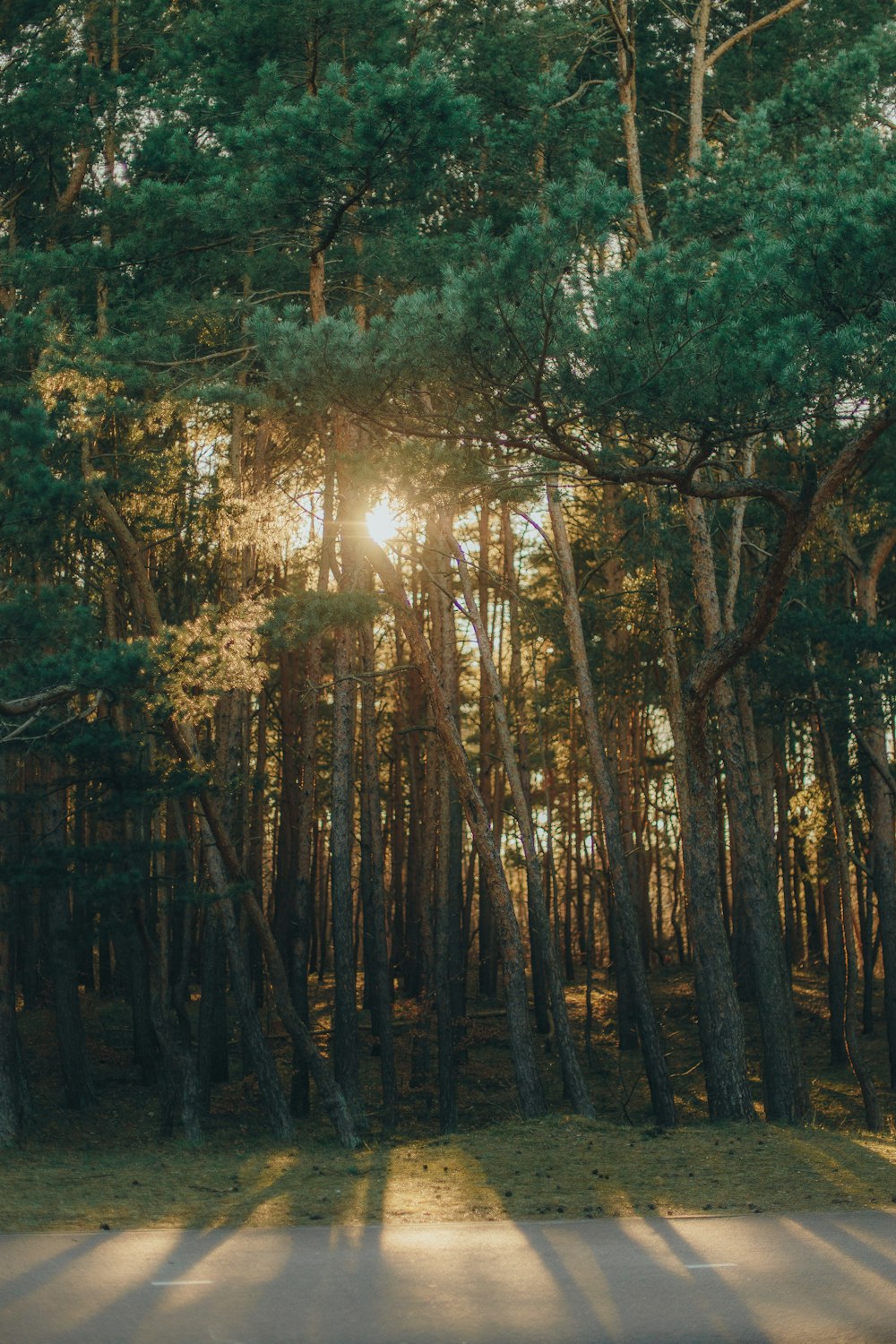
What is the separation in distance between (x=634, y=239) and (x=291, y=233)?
13.7 feet

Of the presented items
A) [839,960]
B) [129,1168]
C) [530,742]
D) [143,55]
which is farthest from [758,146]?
[530,742]

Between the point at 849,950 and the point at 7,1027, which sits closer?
the point at 7,1027

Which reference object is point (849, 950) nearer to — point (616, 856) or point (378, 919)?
point (616, 856)

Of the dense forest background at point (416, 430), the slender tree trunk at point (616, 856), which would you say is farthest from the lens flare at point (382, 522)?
the slender tree trunk at point (616, 856)

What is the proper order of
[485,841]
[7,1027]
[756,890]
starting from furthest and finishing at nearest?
[7,1027] < [756,890] < [485,841]

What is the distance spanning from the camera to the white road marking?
255 inches

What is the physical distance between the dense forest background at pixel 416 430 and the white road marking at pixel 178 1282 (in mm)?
6215

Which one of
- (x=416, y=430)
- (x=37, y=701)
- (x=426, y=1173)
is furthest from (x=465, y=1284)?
(x=37, y=701)

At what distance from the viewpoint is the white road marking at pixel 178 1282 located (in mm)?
6473

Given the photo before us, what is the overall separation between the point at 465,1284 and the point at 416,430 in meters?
6.44

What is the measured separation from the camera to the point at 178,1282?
21.5ft

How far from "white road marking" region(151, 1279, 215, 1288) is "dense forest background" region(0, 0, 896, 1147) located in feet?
20.4

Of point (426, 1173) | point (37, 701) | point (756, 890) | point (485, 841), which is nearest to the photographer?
point (426, 1173)

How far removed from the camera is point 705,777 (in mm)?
13039
